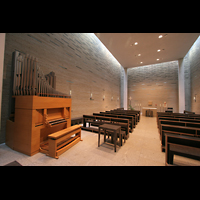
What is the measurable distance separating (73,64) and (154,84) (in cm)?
816

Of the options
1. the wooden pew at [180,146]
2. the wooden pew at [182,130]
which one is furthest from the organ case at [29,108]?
the wooden pew at [182,130]

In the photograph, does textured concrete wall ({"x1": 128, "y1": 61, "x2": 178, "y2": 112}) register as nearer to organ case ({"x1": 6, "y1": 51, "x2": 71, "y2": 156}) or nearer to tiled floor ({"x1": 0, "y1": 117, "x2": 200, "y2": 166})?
tiled floor ({"x1": 0, "y1": 117, "x2": 200, "y2": 166})

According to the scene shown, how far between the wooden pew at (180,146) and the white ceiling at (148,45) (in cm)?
513

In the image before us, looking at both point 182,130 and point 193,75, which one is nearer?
point 182,130

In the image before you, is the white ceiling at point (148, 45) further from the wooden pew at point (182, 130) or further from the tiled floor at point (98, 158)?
the tiled floor at point (98, 158)

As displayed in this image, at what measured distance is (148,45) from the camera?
5.80m

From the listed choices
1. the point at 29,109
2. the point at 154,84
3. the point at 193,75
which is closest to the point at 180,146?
the point at 29,109

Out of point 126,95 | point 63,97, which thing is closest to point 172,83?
point 126,95

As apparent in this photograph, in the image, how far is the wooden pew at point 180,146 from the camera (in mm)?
1507

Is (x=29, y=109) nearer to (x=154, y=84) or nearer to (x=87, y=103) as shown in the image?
(x=87, y=103)

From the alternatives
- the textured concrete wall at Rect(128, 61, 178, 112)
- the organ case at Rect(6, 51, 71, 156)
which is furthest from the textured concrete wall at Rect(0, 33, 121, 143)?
the textured concrete wall at Rect(128, 61, 178, 112)

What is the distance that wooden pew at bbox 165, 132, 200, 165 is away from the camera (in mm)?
1507
